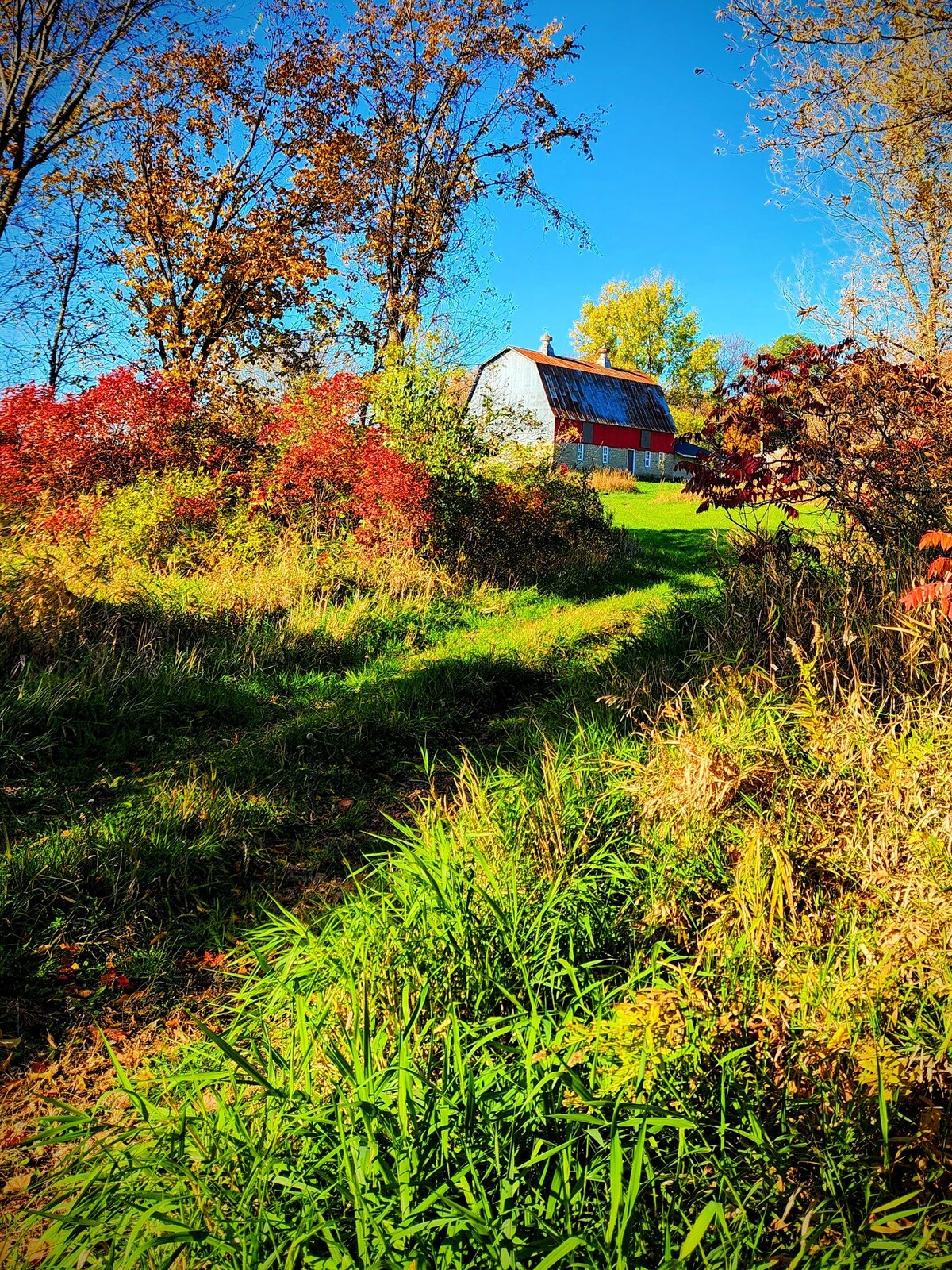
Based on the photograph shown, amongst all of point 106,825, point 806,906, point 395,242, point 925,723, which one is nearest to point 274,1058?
point 806,906

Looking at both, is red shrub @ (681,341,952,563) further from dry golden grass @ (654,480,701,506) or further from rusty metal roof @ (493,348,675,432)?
rusty metal roof @ (493,348,675,432)

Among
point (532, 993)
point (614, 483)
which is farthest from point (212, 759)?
point (614, 483)

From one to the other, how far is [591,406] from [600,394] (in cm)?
144

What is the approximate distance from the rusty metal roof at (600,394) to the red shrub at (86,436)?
2974cm

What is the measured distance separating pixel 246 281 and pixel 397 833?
14.5m

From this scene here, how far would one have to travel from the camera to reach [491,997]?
2443mm

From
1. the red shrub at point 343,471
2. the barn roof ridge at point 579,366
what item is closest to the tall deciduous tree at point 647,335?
the barn roof ridge at point 579,366

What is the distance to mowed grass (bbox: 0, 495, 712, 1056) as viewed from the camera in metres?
3.30

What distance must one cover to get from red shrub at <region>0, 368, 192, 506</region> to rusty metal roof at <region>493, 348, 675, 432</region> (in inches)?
1171

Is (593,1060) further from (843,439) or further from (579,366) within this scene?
(579,366)

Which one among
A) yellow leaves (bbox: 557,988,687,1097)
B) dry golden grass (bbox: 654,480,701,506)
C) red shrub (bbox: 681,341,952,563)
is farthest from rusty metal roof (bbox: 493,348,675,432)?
yellow leaves (bbox: 557,988,687,1097)

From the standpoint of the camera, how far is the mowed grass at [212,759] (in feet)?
10.8

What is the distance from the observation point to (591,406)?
40781mm

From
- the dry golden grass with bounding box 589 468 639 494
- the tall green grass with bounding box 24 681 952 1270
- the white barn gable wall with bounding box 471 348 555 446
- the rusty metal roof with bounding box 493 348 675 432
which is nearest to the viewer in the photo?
the tall green grass with bounding box 24 681 952 1270
